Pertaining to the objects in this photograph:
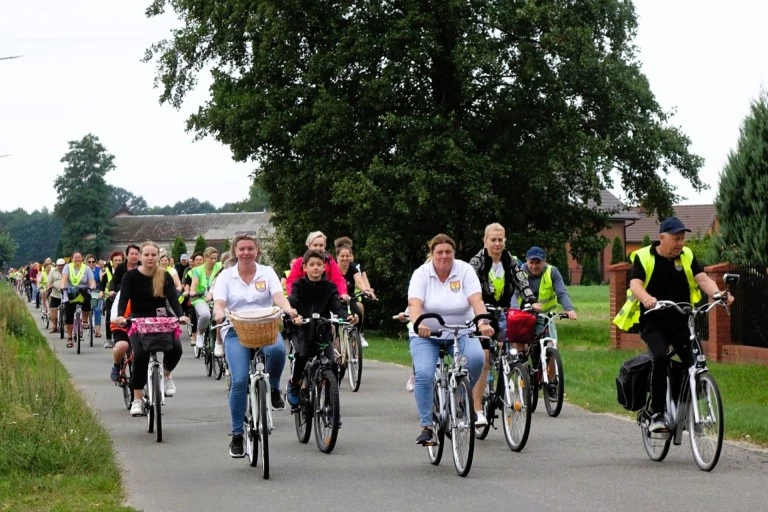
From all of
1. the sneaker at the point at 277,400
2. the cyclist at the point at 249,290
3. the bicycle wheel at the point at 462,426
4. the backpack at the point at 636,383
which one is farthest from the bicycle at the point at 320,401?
the backpack at the point at 636,383

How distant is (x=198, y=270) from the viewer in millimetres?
19453

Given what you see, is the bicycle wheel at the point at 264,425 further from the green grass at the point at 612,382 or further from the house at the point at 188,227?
the house at the point at 188,227

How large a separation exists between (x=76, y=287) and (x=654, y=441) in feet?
56.1

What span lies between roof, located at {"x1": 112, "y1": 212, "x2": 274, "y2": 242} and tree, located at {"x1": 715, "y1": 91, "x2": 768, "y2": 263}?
128 m

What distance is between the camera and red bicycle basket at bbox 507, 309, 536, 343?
12.0 meters

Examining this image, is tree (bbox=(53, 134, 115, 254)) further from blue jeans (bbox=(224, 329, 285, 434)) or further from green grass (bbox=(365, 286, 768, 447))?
blue jeans (bbox=(224, 329, 285, 434))

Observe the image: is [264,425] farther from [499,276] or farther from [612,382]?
[612,382]

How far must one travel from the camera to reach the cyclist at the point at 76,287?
24938 millimetres

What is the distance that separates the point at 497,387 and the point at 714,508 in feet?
11.2

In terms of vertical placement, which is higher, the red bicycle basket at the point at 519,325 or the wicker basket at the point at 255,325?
the wicker basket at the point at 255,325

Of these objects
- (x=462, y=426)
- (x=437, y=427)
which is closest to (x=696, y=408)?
(x=462, y=426)

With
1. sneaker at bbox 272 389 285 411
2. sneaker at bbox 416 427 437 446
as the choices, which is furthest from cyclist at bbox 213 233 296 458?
sneaker at bbox 416 427 437 446

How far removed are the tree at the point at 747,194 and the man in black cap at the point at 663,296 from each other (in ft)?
42.4

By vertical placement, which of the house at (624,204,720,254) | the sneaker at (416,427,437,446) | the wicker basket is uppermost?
the house at (624,204,720,254)
